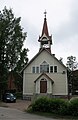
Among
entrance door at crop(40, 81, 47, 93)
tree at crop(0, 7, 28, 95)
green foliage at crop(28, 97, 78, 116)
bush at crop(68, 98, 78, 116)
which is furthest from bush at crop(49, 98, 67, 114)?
tree at crop(0, 7, 28, 95)

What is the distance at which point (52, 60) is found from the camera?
4322 centimetres

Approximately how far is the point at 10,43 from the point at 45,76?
347 inches

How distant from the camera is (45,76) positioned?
42000 millimetres

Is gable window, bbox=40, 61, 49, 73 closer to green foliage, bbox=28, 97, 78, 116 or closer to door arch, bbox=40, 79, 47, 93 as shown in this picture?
door arch, bbox=40, 79, 47, 93

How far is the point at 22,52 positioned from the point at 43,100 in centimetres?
2481

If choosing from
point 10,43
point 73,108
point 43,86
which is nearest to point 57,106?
point 73,108

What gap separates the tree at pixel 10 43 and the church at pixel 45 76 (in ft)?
9.54

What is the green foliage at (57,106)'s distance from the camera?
65.8 ft

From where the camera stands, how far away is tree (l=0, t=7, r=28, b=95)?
4431 centimetres

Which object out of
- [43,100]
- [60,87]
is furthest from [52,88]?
[43,100]

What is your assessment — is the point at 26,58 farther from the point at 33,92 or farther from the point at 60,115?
the point at 60,115

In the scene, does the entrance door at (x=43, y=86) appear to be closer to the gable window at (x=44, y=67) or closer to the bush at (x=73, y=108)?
the gable window at (x=44, y=67)

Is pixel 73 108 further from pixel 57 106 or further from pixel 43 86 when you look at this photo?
pixel 43 86

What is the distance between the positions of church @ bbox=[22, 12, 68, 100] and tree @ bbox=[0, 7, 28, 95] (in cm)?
291
